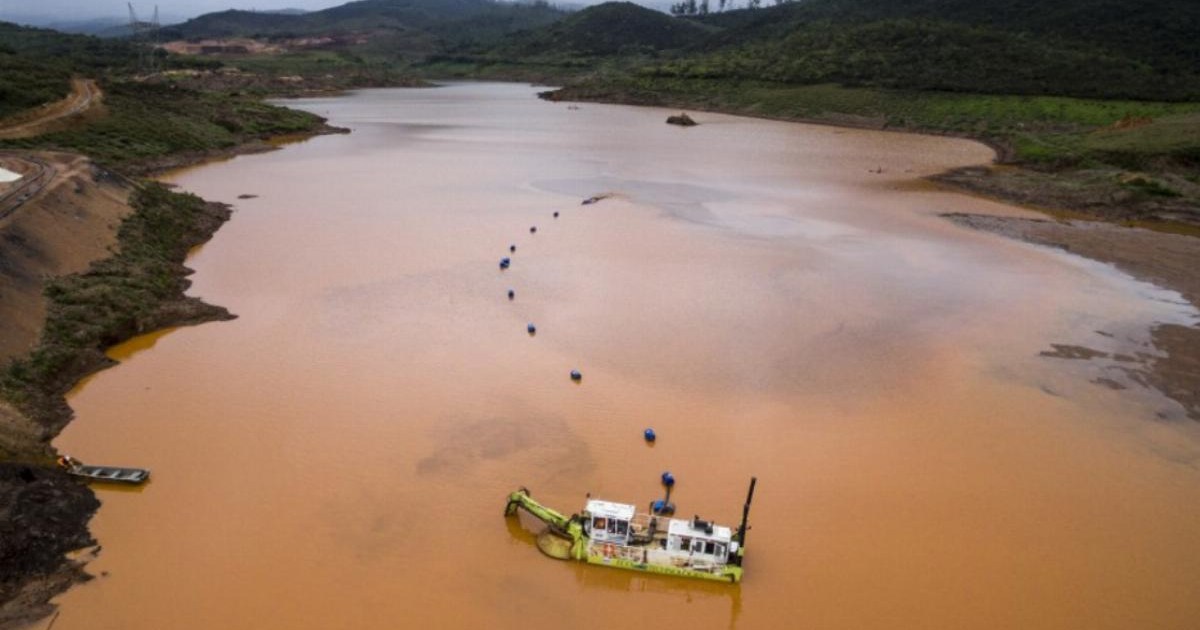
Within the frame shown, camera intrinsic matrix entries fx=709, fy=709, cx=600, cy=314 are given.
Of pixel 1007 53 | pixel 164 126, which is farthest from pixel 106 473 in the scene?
pixel 1007 53

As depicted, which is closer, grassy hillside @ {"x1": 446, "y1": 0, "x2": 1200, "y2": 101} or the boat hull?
the boat hull

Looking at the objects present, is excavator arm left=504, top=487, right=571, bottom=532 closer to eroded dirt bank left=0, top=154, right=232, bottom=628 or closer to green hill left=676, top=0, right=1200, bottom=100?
eroded dirt bank left=0, top=154, right=232, bottom=628

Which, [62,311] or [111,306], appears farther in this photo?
[111,306]

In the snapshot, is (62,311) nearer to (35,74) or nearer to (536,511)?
(536,511)

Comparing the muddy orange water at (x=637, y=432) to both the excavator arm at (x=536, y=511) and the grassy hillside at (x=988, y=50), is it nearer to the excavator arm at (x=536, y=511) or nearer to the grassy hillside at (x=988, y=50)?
the excavator arm at (x=536, y=511)

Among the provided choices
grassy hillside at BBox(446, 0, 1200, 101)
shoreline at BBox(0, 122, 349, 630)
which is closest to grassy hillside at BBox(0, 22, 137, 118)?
shoreline at BBox(0, 122, 349, 630)
